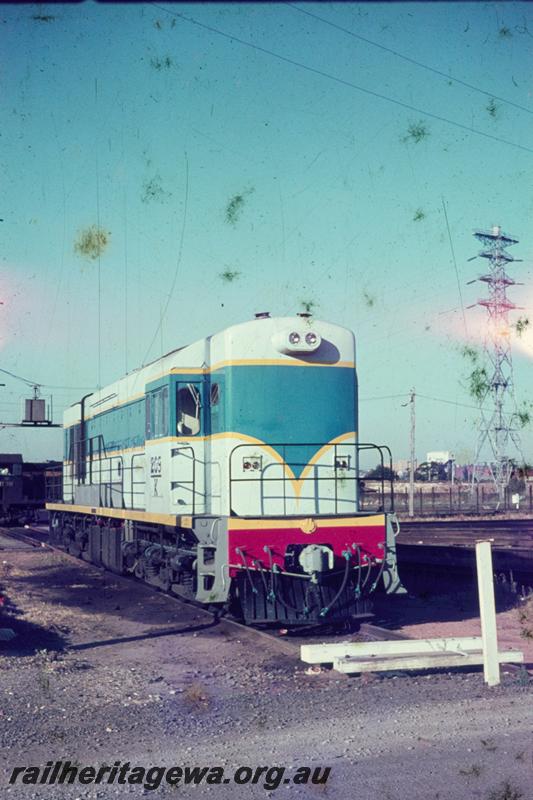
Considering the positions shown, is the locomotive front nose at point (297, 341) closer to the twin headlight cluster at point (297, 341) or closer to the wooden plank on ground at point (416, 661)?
the twin headlight cluster at point (297, 341)

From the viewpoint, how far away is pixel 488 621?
7.39 meters

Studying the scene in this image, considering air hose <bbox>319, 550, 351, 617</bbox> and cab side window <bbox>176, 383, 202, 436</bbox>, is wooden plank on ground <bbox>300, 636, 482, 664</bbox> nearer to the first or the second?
air hose <bbox>319, 550, 351, 617</bbox>

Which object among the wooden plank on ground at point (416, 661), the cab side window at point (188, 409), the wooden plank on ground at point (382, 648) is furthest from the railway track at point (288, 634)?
the cab side window at point (188, 409)

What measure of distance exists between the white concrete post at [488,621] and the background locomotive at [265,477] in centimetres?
235

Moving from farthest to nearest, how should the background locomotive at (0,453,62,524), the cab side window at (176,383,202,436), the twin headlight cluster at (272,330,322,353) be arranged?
the background locomotive at (0,453,62,524) < the cab side window at (176,383,202,436) < the twin headlight cluster at (272,330,322,353)

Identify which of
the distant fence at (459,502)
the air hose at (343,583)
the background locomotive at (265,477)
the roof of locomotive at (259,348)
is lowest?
the distant fence at (459,502)

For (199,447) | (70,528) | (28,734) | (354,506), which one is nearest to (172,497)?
(199,447)

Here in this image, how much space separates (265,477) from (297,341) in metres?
1.71

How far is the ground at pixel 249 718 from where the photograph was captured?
4875 millimetres

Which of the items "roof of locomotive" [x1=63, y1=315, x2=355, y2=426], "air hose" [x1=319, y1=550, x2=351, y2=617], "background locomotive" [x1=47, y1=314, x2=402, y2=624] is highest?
"roof of locomotive" [x1=63, y1=315, x2=355, y2=426]

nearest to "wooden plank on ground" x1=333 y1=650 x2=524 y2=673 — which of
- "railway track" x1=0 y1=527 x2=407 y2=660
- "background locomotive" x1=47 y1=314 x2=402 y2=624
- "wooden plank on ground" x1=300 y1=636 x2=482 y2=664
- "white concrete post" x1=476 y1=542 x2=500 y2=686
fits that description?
"wooden plank on ground" x1=300 y1=636 x2=482 y2=664

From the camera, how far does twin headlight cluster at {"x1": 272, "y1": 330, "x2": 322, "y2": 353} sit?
10398 mm

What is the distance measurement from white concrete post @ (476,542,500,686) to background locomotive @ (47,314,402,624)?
2.35 meters

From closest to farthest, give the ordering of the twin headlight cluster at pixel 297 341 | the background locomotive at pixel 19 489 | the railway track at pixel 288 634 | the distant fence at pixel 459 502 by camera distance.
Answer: the railway track at pixel 288 634, the twin headlight cluster at pixel 297 341, the background locomotive at pixel 19 489, the distant fence at pixel 459 502
